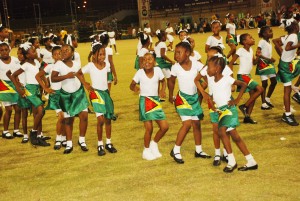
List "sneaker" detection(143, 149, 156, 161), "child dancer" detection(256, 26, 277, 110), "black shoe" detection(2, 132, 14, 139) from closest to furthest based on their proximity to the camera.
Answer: "sneaker" detection(143, 149, 156, 161), "black shoe" detection(2, 132, 14, 139), "child dancer" detection(256, 26, 277, 110)

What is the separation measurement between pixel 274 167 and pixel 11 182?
3536 millimetres

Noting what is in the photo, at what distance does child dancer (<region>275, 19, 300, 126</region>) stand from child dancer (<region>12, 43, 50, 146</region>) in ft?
14.2

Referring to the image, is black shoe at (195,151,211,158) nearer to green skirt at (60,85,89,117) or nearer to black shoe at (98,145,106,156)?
black shoe at (98,145,106,156)

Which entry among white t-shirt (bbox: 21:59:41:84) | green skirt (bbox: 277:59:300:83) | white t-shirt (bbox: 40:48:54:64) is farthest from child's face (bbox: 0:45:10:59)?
green skirt (bbox: 277:59:300:83)

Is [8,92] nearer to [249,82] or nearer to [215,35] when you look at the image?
[249,82]

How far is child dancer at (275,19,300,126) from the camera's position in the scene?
7.52m

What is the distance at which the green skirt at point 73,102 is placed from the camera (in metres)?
6.59

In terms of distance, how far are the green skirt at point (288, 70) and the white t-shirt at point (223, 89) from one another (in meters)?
2.60

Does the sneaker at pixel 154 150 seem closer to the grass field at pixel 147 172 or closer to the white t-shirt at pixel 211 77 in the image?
the grass field at pixel 147 172

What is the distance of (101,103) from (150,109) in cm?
87

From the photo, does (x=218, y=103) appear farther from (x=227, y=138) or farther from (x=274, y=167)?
(x=274, y=167)

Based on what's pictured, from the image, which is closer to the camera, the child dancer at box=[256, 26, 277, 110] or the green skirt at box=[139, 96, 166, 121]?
the green skirt at box=[139, 96, 166, 121]

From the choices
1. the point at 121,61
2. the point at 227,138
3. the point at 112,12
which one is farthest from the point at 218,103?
the point at 112,12

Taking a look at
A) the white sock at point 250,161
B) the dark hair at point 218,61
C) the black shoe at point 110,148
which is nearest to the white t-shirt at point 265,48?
the dark hair at point 218,61
